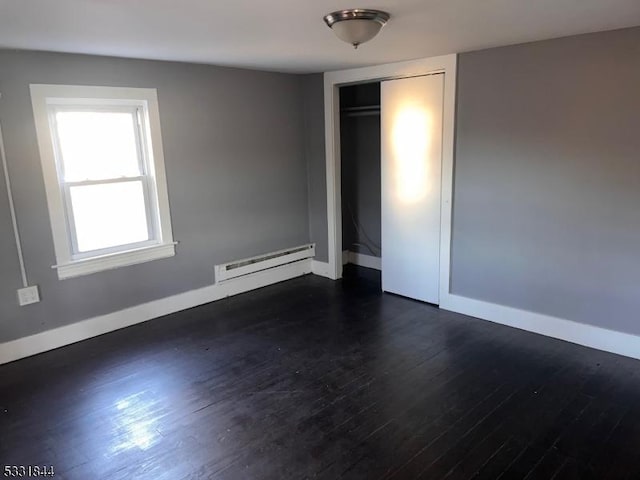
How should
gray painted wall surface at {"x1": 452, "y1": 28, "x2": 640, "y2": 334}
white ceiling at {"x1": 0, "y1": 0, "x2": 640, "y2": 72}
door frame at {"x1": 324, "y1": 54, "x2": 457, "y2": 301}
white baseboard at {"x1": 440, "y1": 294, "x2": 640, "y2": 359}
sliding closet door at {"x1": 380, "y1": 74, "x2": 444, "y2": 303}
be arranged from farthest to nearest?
1. sliding closet door at {"x1": 380, "y1": 74, "x2": 444, "y2": 303}
2. door frame at {"x1": 324, "y1": 54, "x2": 457, "y2": 301}
3. white baseboard at {"x1": 440, "y1": 294, "x2": 640, "y2": 359}
4. gray painted wall surface at {"x1": 452, "y1": 28, "x2": 640, "y2": 334}
5. white ceiling at {"x1": 0, "y1": 0, "x2": 640, "y2": 72}

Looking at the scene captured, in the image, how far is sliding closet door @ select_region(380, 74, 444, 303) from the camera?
3932mm

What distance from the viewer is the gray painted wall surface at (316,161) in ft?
15.9

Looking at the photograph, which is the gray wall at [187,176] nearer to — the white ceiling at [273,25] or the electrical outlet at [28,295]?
the electrical outlet at [28,295]

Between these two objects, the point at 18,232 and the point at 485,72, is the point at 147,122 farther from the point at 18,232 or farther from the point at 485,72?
the point at 485,72

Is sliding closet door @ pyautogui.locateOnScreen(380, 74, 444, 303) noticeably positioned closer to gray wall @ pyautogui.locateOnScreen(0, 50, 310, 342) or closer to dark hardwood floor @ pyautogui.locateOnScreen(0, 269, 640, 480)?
dark hardwood floor @ pyautogui.locateOnScreen(0, 269, 640, 480)

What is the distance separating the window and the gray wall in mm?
78

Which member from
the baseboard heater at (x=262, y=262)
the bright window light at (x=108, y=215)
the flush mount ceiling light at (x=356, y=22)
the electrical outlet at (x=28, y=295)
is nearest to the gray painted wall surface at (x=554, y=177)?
the flush mount ceiling light at (x=356, y=22)

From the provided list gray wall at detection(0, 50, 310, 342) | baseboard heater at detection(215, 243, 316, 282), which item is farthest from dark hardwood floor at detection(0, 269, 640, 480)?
baseboard heater at detection(215, 243, 316, 282)

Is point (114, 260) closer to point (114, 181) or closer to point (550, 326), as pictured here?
point (114, 181)

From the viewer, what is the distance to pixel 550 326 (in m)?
3.47

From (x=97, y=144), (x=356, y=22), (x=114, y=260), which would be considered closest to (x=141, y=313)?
(x=114, y=260)

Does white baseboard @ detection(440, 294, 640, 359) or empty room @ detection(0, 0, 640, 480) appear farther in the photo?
white baseboard @ detection(440, 294, 640, 359)

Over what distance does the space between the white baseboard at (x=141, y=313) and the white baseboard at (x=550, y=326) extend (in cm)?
182

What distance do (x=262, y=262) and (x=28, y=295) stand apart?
2131mm
